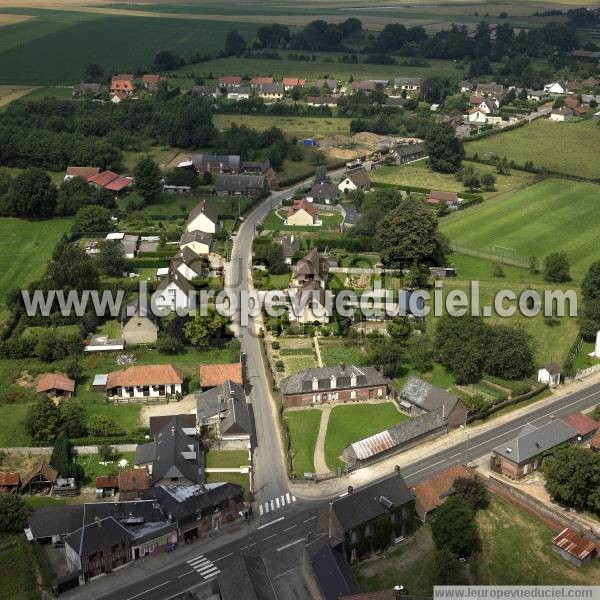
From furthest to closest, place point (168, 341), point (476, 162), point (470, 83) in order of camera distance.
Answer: point (470, 83)
point (476, 162)
point (168, 341)

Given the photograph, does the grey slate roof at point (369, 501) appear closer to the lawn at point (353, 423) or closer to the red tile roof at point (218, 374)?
Result: the lawn at point (353, 423)

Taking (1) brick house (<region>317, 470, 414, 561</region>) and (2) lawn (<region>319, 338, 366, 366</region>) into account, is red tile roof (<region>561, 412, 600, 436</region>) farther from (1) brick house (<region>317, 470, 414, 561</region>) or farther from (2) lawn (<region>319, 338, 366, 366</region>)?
(2) lawn (<region>319, 338, 366, 366</region>)

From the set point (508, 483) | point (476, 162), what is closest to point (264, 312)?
point (508, 483)

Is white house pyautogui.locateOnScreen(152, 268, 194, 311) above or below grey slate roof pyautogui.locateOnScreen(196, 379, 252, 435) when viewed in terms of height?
above

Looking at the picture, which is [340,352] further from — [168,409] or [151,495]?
[151,495]

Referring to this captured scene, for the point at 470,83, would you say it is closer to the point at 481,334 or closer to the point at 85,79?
the point at 85,79

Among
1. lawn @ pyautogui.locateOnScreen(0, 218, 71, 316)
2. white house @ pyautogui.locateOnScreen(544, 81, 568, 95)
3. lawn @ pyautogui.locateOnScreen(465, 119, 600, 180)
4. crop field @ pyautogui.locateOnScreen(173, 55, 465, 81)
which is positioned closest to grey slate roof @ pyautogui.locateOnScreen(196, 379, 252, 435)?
lawn @ pyautogui.locateOnScreen(0, 218, 71, 316)
